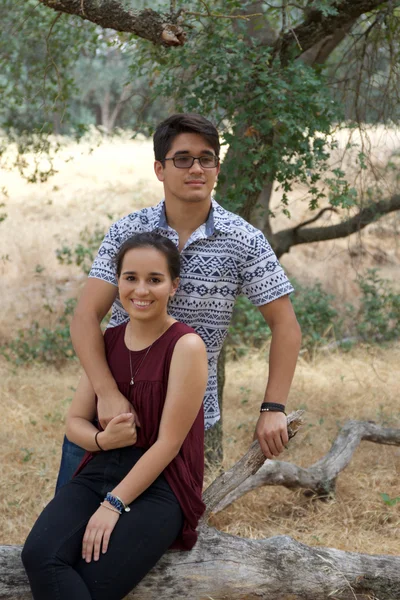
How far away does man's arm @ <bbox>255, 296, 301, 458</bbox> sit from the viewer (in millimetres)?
2629

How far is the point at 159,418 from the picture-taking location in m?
2.39

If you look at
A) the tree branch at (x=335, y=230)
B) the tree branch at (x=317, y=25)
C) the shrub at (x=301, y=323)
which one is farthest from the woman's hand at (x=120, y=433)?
the shrub at (x=301, y=323)

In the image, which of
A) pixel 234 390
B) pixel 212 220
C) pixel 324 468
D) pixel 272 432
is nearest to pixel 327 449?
pixel 324 468

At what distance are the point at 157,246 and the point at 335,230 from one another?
504 cm

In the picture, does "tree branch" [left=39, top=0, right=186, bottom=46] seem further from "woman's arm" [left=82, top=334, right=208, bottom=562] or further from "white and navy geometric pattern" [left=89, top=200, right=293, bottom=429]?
"woman's arm" [left=82, top=334, right=208, bottom=562]

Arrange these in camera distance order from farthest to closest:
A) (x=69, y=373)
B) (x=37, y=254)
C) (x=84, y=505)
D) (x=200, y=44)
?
(x=37, y=254) < (x=69, y=373) < (x=200, y=44) < (x=84, y=505)

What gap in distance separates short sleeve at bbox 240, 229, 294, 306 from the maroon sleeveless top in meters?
0.32

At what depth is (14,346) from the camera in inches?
320

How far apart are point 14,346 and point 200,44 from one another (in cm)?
446

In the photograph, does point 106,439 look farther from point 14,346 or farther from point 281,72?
point 14,346

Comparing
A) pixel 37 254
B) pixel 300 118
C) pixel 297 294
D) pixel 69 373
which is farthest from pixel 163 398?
Answer: pixel 37 254

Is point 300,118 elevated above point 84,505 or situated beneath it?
elevated above

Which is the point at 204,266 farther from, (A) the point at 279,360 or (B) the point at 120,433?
(B) the point at 120,433

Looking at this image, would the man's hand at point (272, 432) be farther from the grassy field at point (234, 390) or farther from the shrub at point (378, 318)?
the shrub at point (378, 318)
